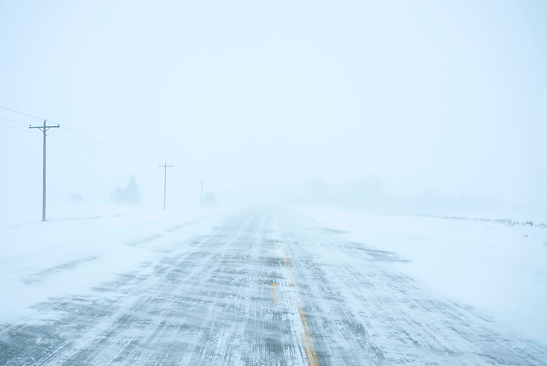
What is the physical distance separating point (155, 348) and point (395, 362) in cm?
322

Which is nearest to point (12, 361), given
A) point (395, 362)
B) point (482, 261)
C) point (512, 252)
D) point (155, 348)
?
point (155, 348)

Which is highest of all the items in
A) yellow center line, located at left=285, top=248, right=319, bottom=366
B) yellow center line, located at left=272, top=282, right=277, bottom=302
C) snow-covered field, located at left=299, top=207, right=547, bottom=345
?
yellow center line, located at left=285, top=248, right=319, bottom=366

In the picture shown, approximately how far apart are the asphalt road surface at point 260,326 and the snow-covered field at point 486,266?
76 cm

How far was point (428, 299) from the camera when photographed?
6.50 meters

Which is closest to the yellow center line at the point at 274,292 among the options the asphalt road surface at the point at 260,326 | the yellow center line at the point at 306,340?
the asphalt road surface at the point at 260,326

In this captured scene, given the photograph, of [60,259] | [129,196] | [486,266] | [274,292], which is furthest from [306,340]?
[129,196]

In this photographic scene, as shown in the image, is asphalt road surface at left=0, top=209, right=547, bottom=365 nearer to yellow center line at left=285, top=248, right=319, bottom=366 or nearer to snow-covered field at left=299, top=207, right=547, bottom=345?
yellow center line at left=285, top=248, right=319, bottom=366

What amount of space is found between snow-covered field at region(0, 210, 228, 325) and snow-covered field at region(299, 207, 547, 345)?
8384 mm

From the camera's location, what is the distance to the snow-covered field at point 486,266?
6195mm

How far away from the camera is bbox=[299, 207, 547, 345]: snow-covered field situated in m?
6.20

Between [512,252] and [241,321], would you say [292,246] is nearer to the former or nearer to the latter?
[241,321]

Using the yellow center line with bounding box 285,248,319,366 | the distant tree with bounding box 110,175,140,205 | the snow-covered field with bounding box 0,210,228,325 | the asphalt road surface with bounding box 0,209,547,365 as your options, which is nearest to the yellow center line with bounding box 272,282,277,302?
the asphalt road surface with bounding box 0,209,547,365

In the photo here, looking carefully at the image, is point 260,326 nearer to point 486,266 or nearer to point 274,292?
point 274,292

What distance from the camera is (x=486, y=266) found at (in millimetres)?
10008
